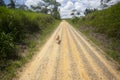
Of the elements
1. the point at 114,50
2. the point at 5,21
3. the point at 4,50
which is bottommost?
the point at 114,50

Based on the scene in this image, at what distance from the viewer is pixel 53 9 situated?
102000 mm

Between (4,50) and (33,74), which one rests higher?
(4,50)

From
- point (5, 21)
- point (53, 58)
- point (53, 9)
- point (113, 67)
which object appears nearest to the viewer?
point (113, 67)

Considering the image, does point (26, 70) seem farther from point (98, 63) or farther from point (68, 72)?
point (98, 63)

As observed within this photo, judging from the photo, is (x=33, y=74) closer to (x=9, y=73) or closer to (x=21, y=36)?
(x=9, y=73)

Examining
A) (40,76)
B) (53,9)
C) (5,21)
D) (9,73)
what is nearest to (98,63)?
(40,76)

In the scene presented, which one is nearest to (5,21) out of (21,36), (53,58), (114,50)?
(21,36)

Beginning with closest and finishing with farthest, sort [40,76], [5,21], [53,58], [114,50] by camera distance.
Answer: [40,76] < [53,58] < [5,21] < [114,50]

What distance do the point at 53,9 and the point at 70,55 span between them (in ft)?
294

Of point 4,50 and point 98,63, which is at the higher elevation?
point 4,50

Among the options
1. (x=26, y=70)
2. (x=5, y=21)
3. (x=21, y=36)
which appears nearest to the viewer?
(x=26, y=70)

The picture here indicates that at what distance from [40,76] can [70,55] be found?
17.3 feet

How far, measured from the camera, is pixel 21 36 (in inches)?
736

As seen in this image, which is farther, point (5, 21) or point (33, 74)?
point (5, 21)
